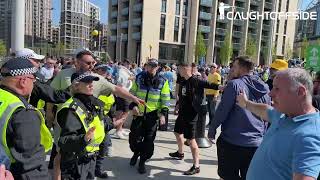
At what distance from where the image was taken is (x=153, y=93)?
6191 millimetres

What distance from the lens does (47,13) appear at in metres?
86.4

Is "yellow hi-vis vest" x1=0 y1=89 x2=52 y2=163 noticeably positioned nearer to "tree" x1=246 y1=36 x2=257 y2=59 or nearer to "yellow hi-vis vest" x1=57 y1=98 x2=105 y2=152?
"yellow hi-vis vest" x1=57 y1=98 x2=105 y2=152

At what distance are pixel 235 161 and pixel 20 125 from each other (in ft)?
8.72

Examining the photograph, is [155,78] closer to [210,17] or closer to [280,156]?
[280,156]

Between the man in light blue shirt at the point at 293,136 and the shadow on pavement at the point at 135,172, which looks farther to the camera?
the shadow on pavement at the point at 135,172

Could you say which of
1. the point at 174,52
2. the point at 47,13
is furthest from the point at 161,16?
the point at 47,13

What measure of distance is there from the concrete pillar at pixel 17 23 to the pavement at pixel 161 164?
8.73 ft

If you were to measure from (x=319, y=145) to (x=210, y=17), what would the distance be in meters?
65.6

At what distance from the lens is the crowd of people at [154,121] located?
228 cm

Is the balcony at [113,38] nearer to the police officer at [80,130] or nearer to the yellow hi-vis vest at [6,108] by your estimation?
the police officer at [80,130]

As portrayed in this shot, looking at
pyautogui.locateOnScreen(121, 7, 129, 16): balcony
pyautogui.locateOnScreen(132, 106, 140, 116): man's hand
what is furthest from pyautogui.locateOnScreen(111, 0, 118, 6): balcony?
pyautogui.locateOnScreen(132, 106, 140, 116): man's hand

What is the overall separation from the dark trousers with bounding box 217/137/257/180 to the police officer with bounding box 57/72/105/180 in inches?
61.1

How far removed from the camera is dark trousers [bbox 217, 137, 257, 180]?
4.29 metres

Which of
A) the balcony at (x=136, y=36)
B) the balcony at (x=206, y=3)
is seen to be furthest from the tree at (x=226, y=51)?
the balcony at (x=136, y=36)
